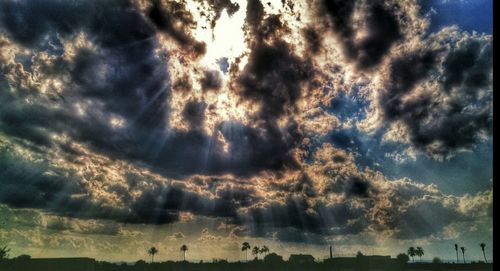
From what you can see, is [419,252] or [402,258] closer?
[402,258]

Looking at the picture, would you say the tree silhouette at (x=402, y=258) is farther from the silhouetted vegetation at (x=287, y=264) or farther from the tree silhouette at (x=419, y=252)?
the tree silhouette at (x=419, y=252)

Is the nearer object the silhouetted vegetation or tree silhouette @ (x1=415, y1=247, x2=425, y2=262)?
the silhouetted vegetation

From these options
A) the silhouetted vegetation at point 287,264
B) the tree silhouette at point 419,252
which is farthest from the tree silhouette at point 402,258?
the tree silhouette at point 419,252

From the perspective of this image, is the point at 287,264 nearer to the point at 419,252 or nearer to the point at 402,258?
the point at 402,258

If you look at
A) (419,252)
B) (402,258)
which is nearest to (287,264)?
(402,258)

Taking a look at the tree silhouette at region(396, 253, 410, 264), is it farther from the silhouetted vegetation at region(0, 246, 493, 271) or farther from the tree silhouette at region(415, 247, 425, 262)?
the tree silhouette at region(415, 247, 425, 262)

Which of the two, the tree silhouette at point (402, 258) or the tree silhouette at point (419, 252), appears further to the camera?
the tree silhouette at point (419, 252)

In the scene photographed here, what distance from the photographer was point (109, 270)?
110 metres

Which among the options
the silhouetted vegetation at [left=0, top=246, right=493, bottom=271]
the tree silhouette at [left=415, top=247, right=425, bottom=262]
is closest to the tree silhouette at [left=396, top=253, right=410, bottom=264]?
the silhouetted vegetation at [left=0, top=246, right=493, bottom=271]

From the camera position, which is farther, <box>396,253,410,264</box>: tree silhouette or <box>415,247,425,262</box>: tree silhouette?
<box>415,247,425,262</box>: tree silhouette

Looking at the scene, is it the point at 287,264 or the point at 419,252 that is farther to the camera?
the point at 419,252
